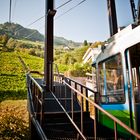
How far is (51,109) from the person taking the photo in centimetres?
664

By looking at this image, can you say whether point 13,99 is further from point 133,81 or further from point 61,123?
point 133,81

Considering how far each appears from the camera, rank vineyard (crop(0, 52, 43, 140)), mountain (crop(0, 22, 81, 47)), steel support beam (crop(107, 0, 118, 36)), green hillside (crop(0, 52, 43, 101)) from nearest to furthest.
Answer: vineyard (crop(0, 52, 43, 140)) → steel support beam (crop(107, 0, 118, 36)) → green hillside (crop(0, 52, 43, 101)) → mountain (crop(0, 22, 81, 47))

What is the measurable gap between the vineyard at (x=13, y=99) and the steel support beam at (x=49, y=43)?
2.66 meters

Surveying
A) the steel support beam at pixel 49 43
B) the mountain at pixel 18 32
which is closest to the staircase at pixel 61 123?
the steel support beam at pixel 49 43

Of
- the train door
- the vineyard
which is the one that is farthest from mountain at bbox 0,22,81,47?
the train door

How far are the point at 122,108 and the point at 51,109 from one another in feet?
9.06

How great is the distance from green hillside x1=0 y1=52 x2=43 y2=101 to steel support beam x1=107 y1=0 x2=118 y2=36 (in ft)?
39.8

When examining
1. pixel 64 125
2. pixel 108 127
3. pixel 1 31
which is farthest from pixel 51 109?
pixel 1 31

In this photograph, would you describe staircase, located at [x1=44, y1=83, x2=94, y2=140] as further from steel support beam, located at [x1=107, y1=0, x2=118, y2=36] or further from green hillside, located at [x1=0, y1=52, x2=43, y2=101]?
green hillside, located at [x1=0, y1=52, x2=43, y2=101]

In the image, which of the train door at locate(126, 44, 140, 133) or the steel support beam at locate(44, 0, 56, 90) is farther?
the steel support beam at locate(44, 0, 56, 90)

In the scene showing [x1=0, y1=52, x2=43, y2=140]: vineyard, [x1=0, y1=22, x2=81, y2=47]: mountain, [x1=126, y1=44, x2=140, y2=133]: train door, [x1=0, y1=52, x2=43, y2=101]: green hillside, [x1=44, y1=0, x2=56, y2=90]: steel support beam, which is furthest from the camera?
[x1=0, y1=22, x2=81, y2=47]: mountain

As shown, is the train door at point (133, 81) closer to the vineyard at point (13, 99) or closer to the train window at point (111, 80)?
the train window at point (111, 80)

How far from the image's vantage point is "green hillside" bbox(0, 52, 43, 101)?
63.9ft

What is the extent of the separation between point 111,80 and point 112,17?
4.99 m
